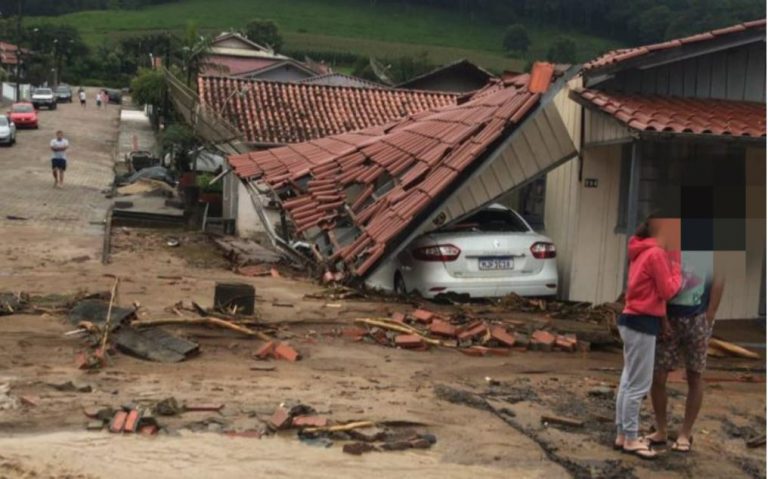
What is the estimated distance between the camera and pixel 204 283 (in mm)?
11188

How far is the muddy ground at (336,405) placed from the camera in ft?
15.1

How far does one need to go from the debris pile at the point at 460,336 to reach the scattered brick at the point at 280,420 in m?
2.60

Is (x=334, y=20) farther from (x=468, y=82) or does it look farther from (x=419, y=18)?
(x=468, y=82)

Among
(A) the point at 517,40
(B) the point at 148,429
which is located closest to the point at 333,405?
(B) the point at 148,429

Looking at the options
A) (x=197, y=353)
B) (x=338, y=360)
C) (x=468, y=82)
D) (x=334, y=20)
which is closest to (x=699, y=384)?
(x=338, y=360)

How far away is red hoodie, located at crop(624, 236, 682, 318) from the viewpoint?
4840 mm

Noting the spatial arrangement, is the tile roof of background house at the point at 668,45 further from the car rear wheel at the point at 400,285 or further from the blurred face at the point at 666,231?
the blurred face at the point at 666,231

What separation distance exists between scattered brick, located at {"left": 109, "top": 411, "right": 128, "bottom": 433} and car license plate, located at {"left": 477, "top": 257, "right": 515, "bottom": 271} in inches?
209

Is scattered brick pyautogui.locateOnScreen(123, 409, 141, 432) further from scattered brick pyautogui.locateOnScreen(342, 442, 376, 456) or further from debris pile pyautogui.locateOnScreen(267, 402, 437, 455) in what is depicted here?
scattered brick pyautogui.locateOnScreen(342, 442, 376, 456)

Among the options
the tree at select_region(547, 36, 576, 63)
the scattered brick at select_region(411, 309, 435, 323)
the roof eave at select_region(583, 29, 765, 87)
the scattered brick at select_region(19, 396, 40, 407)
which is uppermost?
the tree at select_region(547, 36, 576, 63)

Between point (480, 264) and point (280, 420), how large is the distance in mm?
4942

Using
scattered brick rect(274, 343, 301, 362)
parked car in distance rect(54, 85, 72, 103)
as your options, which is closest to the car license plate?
scattered brick rect(274, 343, 301, 362)

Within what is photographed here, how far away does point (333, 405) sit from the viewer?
570 centimetres

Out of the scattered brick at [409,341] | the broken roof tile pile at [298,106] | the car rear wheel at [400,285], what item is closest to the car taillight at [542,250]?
the car rear wheel at [400,285]
